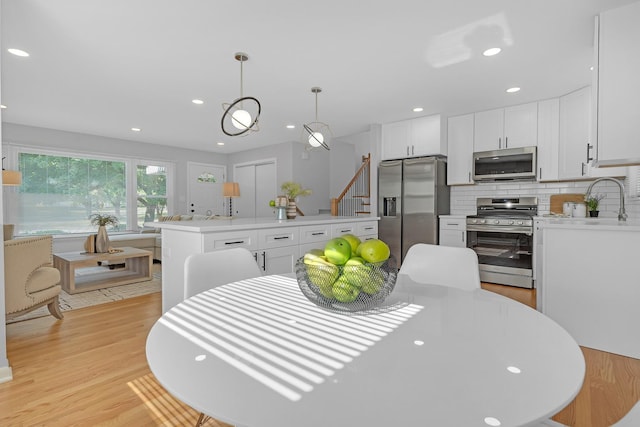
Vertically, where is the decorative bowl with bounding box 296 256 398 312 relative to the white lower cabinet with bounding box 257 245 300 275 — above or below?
above

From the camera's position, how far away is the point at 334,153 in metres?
7.45

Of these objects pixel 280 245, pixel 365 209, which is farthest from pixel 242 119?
pixel 365 209

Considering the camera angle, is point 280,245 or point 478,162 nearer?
point 280,245

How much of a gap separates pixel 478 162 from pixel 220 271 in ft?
13.4

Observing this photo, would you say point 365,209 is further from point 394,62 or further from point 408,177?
A: point 394,62

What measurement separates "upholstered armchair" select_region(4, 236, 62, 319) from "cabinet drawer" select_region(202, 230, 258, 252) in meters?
1.40

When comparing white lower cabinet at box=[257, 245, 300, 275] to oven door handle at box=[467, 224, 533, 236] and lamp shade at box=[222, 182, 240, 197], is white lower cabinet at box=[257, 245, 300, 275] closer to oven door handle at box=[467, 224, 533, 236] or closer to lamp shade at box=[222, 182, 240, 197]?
oven door handle at box=[467, 224, 533, 236]

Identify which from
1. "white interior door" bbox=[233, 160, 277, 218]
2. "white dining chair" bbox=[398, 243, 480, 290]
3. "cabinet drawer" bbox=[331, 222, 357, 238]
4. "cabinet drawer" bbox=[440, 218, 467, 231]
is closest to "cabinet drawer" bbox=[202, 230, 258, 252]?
"cabinet drawer" bbox=[331, 222, 357, 238]

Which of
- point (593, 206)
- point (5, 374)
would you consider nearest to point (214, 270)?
point (5, 374)

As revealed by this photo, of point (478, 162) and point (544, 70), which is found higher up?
point (544, 70)

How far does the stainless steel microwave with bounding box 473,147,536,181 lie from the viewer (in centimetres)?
412

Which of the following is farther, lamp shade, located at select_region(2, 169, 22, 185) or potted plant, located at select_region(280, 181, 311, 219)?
lamp shade, located at select_region(2, 169, 22, 185)

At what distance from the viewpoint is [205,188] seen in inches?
306

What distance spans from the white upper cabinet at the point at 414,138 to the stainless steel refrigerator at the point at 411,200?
0.12m
